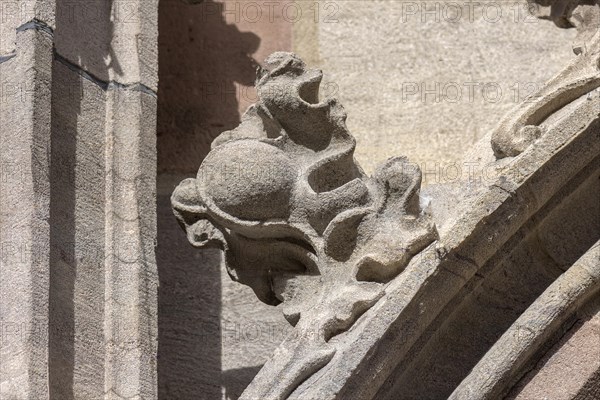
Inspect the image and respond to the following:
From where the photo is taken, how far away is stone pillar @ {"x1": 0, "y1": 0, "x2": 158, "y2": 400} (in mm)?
3379

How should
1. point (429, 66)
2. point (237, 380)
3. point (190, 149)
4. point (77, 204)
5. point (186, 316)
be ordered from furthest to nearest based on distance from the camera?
point (429, 66), point (190, 149), point (186, 316), point (237, 380), point (77, 204)

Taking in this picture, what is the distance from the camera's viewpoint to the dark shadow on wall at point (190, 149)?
12.9 ft

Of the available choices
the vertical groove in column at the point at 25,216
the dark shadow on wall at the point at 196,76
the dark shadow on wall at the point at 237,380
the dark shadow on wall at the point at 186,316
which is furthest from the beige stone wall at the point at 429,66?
the vertical groove in column at the point at 25,216

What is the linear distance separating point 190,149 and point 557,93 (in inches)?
37.6

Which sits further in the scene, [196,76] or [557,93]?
[196,76]

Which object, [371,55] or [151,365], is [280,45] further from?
[151,365]

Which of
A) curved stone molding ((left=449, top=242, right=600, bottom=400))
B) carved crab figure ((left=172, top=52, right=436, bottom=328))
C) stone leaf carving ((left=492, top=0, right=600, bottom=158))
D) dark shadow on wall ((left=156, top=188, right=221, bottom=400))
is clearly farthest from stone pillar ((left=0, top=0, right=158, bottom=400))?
stone leaf carving ((left=492, top=0, right=600, bottom=158))

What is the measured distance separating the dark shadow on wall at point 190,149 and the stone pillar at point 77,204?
0.38 meters

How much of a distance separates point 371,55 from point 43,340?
4.46 ft

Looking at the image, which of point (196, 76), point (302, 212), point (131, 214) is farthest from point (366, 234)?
point (196, 76)

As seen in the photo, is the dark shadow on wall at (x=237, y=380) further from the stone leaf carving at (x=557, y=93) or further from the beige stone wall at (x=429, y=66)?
the stone leaf carving at (x=557, y=93)

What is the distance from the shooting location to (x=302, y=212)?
11.2ft

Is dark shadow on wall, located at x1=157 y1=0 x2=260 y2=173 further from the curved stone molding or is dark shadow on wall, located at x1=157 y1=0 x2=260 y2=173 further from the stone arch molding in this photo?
the curved stone molding

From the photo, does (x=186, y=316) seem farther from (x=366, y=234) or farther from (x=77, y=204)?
(x=366, y=234)
